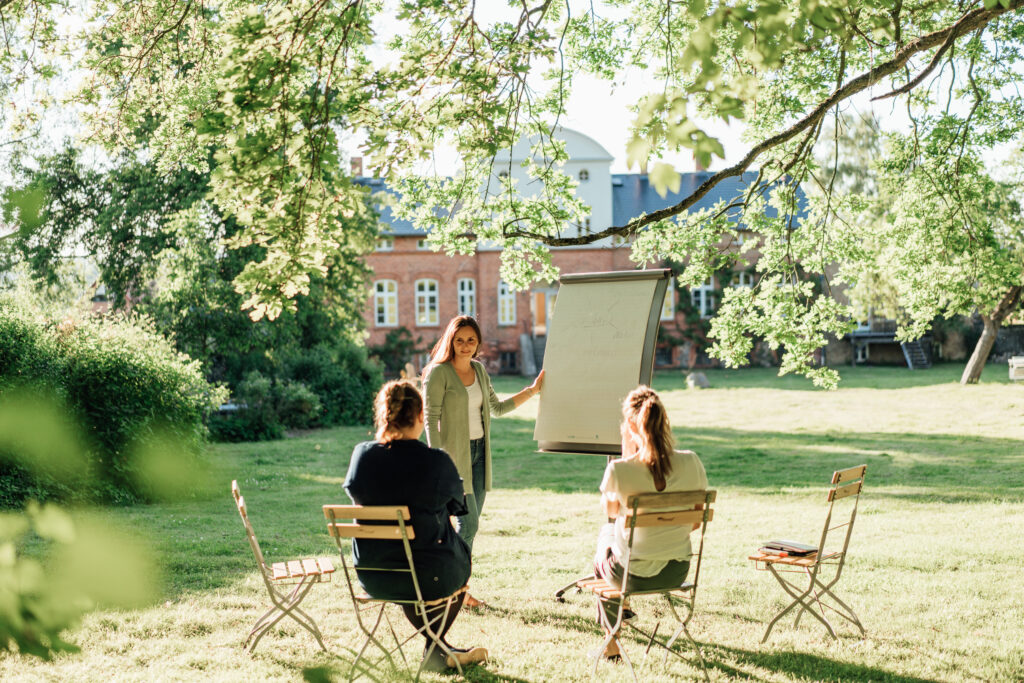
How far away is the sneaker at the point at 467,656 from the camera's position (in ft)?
16.5

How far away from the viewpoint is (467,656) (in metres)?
5.08

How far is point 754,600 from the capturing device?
648cm

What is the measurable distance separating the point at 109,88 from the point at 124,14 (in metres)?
0.79

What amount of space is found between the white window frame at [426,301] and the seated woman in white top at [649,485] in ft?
108

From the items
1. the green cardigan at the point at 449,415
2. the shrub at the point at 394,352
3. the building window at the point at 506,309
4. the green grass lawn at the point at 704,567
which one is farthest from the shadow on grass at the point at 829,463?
the building window at the point at 506,309


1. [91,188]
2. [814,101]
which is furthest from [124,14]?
[91,188]

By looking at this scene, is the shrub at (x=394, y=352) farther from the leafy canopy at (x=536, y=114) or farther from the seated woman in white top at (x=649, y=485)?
the seated woman in white top at (x=649, y=485)

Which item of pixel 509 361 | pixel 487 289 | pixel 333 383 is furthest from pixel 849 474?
pixel 487 289

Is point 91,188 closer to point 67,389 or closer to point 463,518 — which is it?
point 67,389

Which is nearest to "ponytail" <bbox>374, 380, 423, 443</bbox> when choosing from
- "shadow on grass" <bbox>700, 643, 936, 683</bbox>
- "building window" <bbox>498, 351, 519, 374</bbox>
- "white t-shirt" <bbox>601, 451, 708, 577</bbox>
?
"white t-shirt" <bbox>601, 451, 708, 577</bbox>

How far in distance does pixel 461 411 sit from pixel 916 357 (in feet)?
109

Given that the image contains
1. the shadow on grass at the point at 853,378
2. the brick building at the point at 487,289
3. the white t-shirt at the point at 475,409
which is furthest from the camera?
the brick building at the point at 487,289

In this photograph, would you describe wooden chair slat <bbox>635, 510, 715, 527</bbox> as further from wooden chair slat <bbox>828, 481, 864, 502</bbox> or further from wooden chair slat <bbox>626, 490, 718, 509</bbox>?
wooden chair slat <bbox>828, 481, 864, 502</bbox>

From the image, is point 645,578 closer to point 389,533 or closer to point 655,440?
point 655,440
